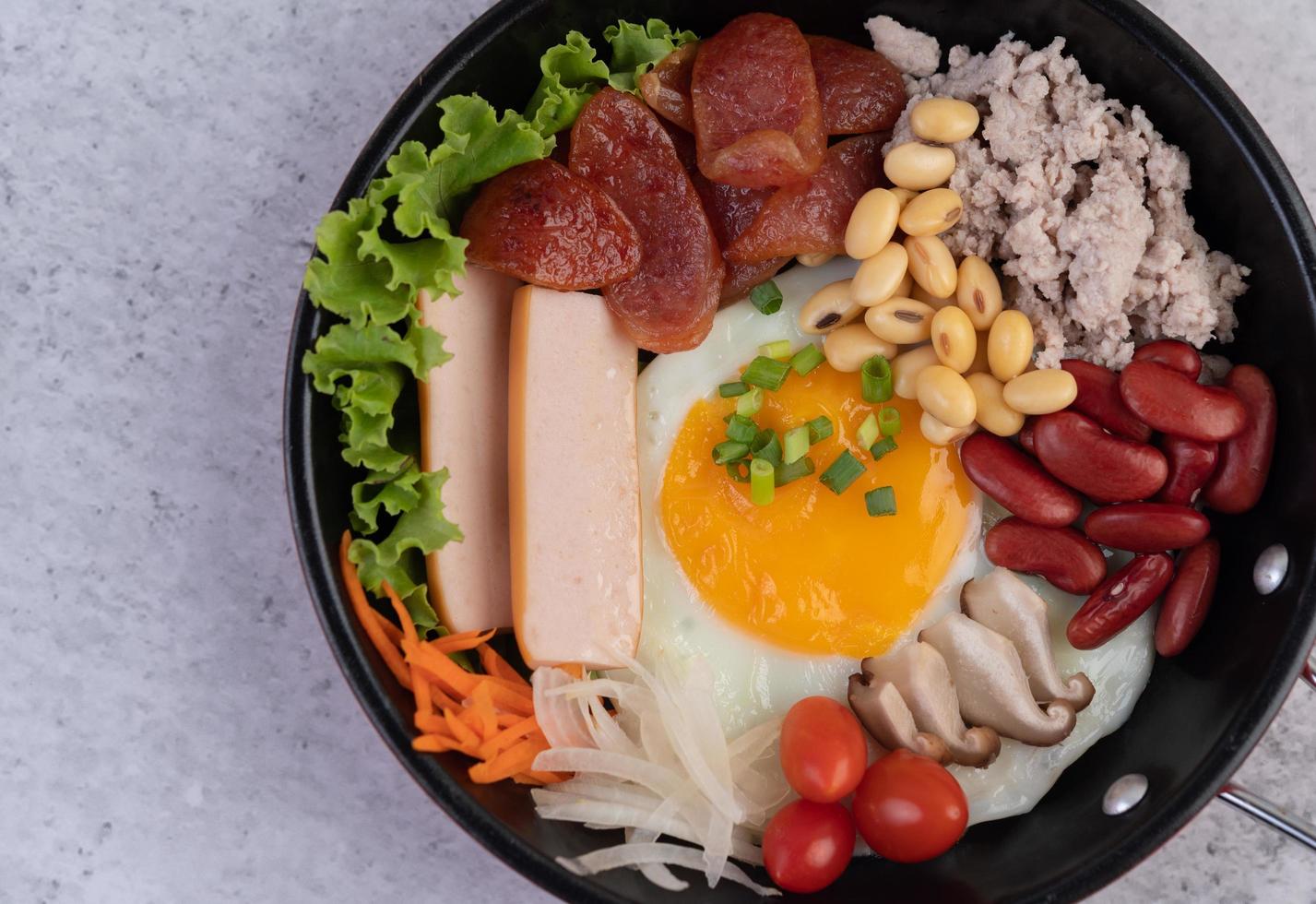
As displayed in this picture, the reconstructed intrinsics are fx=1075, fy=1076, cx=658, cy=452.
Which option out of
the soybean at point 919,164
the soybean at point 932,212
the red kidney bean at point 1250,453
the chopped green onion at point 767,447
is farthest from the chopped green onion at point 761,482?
the red kidney bean at point 1250,453

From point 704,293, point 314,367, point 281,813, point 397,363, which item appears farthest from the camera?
point 281,813

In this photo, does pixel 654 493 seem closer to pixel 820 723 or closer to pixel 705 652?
pixel 705 652

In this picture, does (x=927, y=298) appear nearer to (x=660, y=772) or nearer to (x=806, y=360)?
(x=806, y=360)

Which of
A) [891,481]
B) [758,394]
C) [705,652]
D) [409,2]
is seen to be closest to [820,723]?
[705,652]

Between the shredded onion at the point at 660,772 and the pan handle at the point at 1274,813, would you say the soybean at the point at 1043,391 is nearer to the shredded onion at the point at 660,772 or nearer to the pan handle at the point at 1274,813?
the pan handle at the point at 1274,813

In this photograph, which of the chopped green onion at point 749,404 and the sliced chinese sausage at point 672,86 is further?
the chopped green onion at point 749,404

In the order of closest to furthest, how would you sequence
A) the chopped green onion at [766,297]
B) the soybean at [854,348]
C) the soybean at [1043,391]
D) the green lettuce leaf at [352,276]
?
the green lettuce leaf at [352,276]
the soybean at [1043,391]
the soybean at [854,348]
the chopped green onion at [766,297]

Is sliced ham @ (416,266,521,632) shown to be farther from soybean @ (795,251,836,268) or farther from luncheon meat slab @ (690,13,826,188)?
soybean @ (795,251,836,268)
